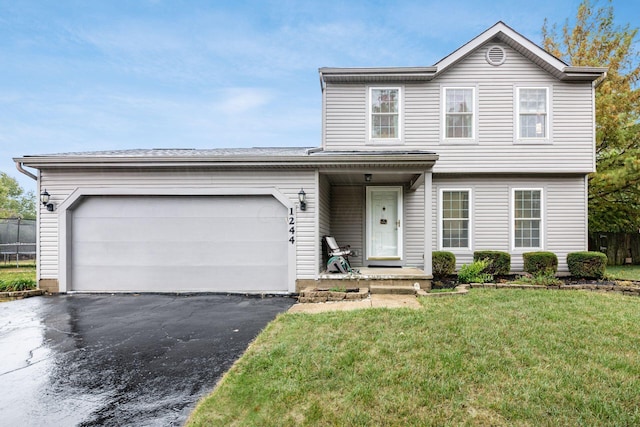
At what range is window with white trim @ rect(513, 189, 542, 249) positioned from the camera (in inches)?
362

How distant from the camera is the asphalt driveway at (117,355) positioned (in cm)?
275

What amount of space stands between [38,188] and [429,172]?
8626mm

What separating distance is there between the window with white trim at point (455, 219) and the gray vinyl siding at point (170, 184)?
415 cm

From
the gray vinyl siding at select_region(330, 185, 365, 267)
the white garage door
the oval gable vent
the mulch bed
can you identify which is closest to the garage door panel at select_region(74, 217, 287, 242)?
the white garage door

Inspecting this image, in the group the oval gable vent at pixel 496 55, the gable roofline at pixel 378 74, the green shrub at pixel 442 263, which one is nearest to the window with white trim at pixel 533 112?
the oval gable vent at pixel 496 55

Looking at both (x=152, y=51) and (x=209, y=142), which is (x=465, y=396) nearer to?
(x=152, y=51)

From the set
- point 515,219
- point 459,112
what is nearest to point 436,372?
point 515,219

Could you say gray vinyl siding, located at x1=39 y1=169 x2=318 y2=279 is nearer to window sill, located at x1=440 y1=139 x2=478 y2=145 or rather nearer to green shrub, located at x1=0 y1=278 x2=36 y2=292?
green shrub, located at x1=0 y1=278 x2=36 y2=292

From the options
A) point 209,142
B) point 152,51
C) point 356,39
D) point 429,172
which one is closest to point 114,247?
point 429,172

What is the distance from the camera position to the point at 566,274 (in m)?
8.91

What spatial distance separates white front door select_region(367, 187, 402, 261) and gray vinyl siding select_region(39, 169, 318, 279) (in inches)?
107

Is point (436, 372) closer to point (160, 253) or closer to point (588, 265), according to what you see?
point (160, 253)

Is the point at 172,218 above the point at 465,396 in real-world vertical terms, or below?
above

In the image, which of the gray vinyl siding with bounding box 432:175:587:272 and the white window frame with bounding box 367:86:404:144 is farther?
the white window frame with bounding box 367:86:404:144
